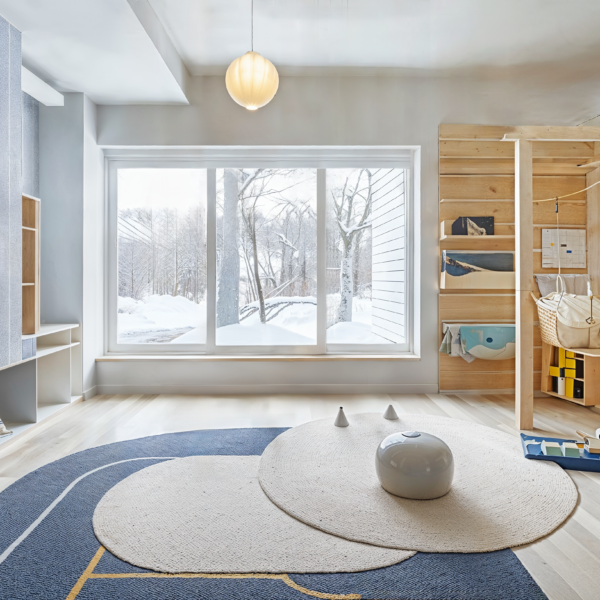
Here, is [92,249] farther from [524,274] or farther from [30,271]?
[524,274]

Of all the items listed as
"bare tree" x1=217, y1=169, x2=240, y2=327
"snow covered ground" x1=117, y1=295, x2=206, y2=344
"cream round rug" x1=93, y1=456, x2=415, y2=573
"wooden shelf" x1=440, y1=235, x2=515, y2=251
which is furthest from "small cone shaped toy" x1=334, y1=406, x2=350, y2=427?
"wooden shelf" x1=440, y1=235, x2=515, y2=251

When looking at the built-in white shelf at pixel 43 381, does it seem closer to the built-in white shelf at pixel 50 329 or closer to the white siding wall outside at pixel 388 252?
the built-in white shelf at pixel 50 329

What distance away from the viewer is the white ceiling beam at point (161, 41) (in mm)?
2746

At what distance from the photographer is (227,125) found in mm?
3920

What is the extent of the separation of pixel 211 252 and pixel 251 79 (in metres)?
1.82

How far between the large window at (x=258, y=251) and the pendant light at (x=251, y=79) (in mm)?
1433

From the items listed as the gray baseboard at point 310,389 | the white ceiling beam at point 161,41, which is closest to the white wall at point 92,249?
the gray baseboard at point 310,389

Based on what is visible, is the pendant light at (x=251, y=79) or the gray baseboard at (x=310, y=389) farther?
the gray baseboard at (x=310, y=389)

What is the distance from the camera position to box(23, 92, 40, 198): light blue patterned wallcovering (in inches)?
137

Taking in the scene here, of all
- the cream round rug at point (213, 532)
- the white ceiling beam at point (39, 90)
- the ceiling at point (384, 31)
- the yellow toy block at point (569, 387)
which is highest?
the ceiling at point (384, 31)

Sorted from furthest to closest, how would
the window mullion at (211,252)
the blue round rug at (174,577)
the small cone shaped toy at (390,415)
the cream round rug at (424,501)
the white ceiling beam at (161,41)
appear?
the window mullion at (211,252)
the small cone shaped toy at (390,415)
the white ceiling beam at (161,41)
the cream round rug at (424,501)
the blue round rug at (174,577)

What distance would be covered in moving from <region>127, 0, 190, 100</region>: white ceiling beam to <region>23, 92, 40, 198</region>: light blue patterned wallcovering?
3.96 feet

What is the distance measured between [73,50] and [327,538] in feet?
11.1

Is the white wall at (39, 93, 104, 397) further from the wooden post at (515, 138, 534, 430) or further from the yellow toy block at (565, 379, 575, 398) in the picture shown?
the yellow toy block at (565, 379, 575, 398)
